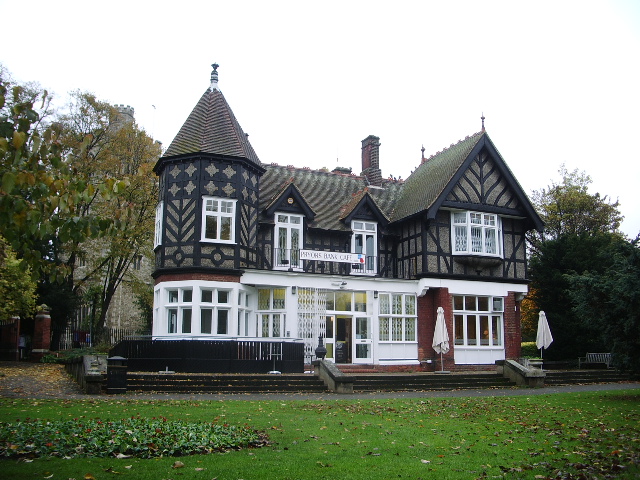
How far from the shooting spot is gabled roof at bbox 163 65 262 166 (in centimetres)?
2356

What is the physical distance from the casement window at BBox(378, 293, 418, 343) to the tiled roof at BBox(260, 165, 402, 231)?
11.6 ft

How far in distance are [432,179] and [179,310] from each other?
498 inches

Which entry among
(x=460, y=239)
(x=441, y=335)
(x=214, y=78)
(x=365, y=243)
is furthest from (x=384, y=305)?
(x=214, y=78)

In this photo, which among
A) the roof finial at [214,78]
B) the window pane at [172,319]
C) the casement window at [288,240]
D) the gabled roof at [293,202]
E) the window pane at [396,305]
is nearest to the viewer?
the window pane at [172,319]

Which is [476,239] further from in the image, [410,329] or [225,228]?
[225,228]

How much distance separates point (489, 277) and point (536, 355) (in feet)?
35.6

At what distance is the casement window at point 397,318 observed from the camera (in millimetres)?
25484

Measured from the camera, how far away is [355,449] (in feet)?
28.8

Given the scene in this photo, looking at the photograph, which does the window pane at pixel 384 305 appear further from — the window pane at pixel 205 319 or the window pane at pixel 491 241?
the window pane at pixel 205 319

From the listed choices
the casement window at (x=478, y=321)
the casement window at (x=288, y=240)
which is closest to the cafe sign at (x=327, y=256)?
the casement window at (x=288, y=240)

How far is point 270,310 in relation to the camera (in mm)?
24078

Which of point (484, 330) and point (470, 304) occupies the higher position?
point (470, 304)

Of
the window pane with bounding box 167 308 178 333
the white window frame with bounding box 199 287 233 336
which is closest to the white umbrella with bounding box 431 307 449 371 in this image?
the white window frame with bounding box 199 287 233 336

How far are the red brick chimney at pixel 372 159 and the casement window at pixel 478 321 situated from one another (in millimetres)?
7819
